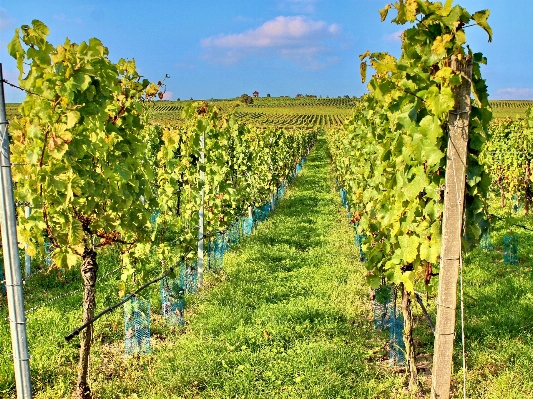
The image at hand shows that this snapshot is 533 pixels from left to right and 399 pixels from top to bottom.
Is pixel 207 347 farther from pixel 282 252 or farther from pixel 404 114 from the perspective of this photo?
pixel 282 252

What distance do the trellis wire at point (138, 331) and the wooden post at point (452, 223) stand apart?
3.05 meters

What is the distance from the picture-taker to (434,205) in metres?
3.25

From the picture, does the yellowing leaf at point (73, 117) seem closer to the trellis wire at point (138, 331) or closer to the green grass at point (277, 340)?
the trellis wire at point (138, 331)

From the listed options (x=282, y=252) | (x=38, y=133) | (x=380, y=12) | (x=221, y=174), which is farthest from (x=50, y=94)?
(x=282, y=252)

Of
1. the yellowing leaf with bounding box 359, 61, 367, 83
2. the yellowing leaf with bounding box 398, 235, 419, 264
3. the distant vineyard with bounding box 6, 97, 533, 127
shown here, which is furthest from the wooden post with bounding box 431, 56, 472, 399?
the distant vineyard with bounding box 6, 97, 533, 127

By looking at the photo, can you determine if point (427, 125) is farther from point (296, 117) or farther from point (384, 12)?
point (296, 117)

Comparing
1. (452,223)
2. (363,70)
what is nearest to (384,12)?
(363,70)

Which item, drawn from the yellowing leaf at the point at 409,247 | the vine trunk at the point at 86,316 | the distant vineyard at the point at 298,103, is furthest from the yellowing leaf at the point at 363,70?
the distant vineyard at the point at 298,103

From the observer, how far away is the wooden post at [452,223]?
8.93 feet

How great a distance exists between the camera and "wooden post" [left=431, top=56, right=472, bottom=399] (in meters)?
2.72

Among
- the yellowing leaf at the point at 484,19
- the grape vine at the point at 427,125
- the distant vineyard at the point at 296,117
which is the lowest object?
the grape vine at the point at 427,125

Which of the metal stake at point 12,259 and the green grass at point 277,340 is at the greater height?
the metal stake at point 12,259

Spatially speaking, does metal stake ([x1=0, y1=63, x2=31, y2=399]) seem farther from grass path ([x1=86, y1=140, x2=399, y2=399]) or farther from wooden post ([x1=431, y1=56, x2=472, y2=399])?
wooden post ([x1=431, y1=56, x2=472, y2=399])

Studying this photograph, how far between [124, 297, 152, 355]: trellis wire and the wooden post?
10.00 ft
